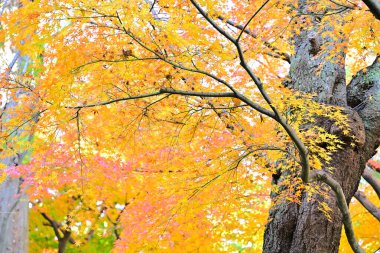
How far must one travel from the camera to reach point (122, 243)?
7191 millimetres

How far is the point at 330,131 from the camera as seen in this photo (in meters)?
4.79

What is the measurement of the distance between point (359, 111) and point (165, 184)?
2.28 m

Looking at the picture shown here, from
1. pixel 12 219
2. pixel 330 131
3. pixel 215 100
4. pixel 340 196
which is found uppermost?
pixel 12 219

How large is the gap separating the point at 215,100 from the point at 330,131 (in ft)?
4.25

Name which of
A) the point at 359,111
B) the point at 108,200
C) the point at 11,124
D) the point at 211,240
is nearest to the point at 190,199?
the point at 11,124

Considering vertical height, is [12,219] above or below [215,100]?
above

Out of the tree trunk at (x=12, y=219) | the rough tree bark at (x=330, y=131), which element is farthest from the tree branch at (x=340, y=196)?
the tree trunk at (x=12, y=219)

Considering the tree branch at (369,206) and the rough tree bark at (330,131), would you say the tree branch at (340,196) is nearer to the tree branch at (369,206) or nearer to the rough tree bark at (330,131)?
the rough tree bark at (330,131)

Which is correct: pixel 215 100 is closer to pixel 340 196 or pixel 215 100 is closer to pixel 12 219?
pixel 340 196

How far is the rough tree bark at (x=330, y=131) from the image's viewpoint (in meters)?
4.55

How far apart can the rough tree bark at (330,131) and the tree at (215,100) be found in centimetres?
1

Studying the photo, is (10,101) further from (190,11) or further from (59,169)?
(190,11)

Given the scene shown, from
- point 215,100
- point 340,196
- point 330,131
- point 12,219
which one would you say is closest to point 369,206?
point 330,131

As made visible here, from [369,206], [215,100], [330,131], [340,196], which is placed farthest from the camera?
[369,206]
